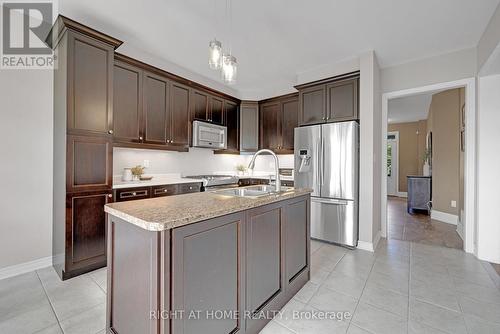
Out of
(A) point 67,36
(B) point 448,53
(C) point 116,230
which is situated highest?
(B) point 448,53

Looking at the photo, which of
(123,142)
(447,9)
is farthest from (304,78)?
(123,142)

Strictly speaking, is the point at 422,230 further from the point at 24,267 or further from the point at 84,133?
the point at 24,267

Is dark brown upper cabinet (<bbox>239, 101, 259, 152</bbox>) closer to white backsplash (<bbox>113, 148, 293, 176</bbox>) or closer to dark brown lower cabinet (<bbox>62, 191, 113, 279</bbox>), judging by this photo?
white backsplash (<bbox>113, 148, 293, 176</bbox>)

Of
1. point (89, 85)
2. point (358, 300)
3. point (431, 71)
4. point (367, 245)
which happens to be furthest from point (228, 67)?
point (431, 71)

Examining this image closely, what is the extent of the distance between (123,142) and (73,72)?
0.90 m

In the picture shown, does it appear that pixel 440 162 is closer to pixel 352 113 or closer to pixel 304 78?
pixel 352 113

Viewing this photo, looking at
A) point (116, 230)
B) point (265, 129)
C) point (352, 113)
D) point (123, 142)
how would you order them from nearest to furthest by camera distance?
point (116, 230) → point (123, 142) → point (352, 113) → point (265, 129)

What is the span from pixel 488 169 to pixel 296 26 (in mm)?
2851

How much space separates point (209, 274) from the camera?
1.21 m

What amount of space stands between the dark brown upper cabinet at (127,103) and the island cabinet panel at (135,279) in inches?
71.9

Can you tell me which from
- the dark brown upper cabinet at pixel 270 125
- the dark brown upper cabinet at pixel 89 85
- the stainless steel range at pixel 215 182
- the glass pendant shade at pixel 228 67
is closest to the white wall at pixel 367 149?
the dark brown upper cabinet at pixel 270 125

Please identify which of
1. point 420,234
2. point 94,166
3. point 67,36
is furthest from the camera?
point 420,234

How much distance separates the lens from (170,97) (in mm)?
3381

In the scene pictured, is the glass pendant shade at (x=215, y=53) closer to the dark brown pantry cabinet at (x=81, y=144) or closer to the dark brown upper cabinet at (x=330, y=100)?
the dark brown pantry cabinet at (x=81, y=144)
